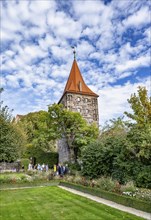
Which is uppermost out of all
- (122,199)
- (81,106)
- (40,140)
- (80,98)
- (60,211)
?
(80,98)

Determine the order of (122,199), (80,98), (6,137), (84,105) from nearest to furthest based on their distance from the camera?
(122,199) → (6,137) → (80,98) → (84,105)

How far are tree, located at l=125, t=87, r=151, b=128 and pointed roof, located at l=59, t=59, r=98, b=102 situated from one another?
61.0 ft

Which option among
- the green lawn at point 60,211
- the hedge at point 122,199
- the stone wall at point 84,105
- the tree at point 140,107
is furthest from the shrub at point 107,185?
the stone wall at point 84,105

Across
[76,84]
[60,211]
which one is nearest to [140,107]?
[60,211]

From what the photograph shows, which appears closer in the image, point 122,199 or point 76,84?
point 122,199

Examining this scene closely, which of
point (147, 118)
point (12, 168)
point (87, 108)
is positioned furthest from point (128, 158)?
point (87, 108)

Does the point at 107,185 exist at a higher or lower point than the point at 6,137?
lower

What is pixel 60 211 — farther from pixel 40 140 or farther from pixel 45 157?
pixel 45 157

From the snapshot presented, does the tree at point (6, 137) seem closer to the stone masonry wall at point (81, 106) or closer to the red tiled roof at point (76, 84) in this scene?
the stone masonry wall at point (81, 106)

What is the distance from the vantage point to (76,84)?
1693 inches

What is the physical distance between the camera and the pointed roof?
41806mm

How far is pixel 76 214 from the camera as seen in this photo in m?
8.70

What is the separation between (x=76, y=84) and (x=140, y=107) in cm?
2150

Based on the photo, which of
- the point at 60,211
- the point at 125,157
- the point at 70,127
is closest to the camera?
the point at 60,211
